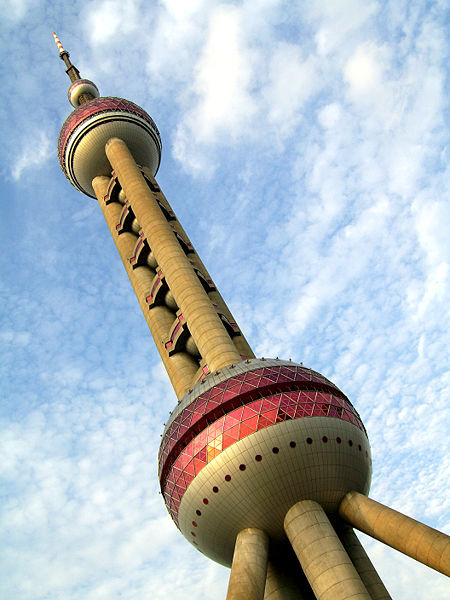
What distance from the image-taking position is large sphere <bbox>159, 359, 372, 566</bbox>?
2962cm

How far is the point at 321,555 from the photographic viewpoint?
90.7 ft

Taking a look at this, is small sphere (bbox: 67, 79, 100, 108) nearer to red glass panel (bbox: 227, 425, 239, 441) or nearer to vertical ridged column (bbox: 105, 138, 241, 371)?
vertical ridged column (bbox: 105, 138, 241, 371)

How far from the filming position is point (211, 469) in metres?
30.0

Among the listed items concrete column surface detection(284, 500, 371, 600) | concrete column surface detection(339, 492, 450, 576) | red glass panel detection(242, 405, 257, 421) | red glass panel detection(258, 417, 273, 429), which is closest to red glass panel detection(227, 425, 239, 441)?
red glass panel detection(242, 405, 257, 421)

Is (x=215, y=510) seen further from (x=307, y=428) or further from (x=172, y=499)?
(x=307, y=428)

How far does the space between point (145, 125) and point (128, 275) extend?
2212cm

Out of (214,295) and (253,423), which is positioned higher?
(214,295)

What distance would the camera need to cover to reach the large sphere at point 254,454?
29.6m

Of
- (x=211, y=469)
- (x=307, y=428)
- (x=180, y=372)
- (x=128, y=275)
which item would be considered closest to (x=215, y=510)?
(x=211, y=469)

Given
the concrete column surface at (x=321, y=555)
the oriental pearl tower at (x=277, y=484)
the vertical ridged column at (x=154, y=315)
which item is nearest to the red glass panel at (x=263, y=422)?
the oriental pearl tower at (x=277, y=484)

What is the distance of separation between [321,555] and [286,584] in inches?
331

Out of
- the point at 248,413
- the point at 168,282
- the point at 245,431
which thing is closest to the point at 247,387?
the point at 248,413

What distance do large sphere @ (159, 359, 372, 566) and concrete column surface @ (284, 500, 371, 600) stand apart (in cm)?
85

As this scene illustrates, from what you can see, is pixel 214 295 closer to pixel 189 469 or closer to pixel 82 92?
pixel 189 469
